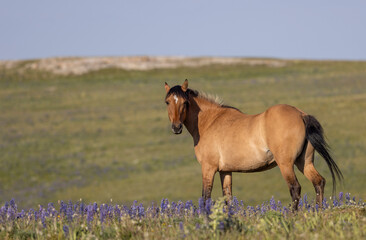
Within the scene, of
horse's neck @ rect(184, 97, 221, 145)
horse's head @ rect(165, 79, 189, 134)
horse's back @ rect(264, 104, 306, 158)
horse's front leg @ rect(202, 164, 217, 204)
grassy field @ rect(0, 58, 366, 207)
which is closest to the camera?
horse's back @ rect(264, 104, 306, 158)

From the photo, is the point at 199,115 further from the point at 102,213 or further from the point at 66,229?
the point at 66,229

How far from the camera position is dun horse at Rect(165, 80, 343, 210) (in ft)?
27.5

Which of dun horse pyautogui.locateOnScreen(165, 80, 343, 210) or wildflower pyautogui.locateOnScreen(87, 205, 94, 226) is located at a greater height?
dun horse pyautogui.locateOnScreen(165, 80, 343, 210)

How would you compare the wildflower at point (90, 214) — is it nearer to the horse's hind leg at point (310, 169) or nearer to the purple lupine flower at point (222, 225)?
the purple lupine flower at point (222, 225)

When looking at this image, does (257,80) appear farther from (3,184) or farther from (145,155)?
(3,184)

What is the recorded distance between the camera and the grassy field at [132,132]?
2689 centimetres

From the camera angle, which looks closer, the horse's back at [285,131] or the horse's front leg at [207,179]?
the horse's back at [285,131]

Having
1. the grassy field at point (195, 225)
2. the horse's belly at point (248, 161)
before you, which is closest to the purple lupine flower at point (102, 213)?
the grassy field at point (195, 225)

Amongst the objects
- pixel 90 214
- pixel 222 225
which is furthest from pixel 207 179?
pixel 222 225

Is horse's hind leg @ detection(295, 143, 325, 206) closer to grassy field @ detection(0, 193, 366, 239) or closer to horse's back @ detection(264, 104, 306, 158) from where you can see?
horse's back @ detection(264, 104, 306, 158)

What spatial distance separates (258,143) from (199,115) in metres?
1.73

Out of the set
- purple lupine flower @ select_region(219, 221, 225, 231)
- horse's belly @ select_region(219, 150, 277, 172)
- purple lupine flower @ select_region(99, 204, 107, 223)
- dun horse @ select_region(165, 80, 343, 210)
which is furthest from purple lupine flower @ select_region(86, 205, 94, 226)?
horse's belly @ select_region(219, 150, 277, 172)

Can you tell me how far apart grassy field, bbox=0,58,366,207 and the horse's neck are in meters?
3.10

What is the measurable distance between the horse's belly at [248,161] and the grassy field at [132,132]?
392cm
